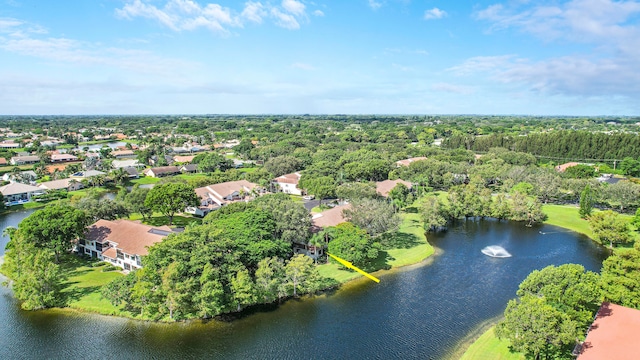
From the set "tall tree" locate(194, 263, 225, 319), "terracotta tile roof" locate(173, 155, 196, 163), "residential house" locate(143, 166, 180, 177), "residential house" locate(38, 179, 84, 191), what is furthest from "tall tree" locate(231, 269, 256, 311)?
"terracotta tile roof" locate(173, 155, 196, 163)

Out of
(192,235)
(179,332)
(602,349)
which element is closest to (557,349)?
(602,349)

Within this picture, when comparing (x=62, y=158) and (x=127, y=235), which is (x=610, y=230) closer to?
(x=127, y=235)

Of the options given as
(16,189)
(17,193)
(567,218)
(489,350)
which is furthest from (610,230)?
(16,189)

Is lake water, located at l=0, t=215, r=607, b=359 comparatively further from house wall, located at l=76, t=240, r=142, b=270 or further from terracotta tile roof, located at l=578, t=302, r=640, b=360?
terracotta tile roof, located at l=578, t=302, r=640, b=360

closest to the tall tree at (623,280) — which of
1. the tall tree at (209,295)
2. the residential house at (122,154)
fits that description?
the tall tree at (209,295)

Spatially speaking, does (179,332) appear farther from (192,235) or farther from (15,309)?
(15,309)
